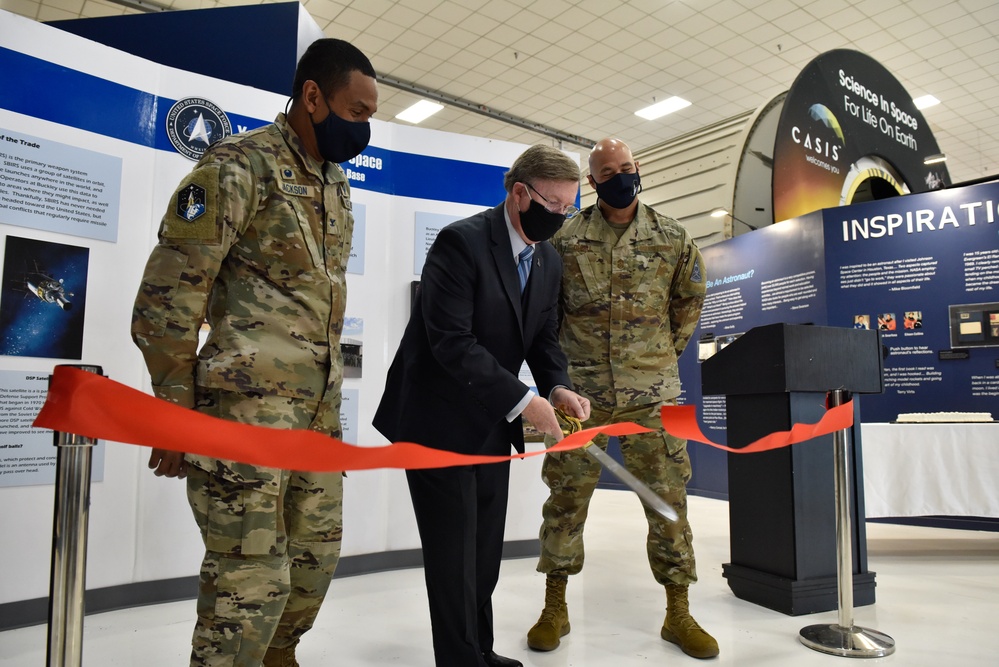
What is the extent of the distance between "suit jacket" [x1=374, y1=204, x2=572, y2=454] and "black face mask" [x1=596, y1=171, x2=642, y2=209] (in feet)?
1.99

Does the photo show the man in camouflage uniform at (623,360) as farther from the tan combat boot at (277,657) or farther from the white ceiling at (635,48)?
the white ceiling at (635,48)

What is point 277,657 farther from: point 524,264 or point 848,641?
point 848,641

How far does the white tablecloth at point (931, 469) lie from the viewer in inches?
149

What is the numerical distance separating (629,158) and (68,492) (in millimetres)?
1911

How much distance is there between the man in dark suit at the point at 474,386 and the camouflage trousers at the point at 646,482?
1.53 feet

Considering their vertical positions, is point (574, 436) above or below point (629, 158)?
below

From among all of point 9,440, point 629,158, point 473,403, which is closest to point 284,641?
point 473,403

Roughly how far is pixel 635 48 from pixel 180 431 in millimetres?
7955

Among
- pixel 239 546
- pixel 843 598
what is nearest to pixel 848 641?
pixel 843 598

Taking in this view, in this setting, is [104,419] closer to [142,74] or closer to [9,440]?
[9,440]

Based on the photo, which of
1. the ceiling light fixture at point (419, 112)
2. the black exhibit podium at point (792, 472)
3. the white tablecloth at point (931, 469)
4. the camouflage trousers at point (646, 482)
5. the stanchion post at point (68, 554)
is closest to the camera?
the stanchion post at point (68, 554)

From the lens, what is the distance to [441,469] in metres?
1.65

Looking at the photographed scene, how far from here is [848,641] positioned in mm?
2275

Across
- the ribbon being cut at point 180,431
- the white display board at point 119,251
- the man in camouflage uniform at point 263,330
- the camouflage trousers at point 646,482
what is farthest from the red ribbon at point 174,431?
the white display board at point 119,251
